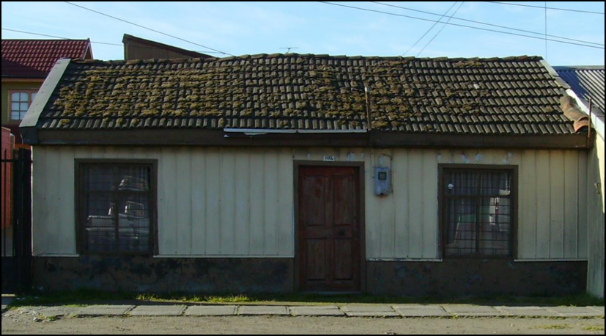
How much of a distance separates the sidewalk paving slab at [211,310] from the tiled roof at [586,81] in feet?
21.5

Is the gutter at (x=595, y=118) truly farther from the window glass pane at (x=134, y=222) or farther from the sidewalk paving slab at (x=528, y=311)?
the window glass pane at (x=134, y=222)

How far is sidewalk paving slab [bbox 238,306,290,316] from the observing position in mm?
9727

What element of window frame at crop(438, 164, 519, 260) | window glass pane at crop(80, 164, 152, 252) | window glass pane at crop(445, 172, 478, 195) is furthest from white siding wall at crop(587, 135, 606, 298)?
window glass pane at crop(80, 164, 152, 252)

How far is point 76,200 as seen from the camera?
11.1 metres

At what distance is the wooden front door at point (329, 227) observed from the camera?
11.4 meters

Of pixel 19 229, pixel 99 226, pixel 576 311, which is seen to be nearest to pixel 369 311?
pixel 576 311

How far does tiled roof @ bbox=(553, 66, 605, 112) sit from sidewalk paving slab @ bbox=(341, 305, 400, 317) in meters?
4.74

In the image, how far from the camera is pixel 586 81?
16.2 metres

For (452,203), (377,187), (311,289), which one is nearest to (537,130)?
(452,203)


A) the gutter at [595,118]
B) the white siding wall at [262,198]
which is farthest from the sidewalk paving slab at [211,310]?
the gutter at [595,118]

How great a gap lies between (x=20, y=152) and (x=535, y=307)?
8.09 meters

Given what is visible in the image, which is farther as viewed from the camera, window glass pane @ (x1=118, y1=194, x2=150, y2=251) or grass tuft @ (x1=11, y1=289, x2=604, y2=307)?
window glass pane @ (x1=118, y1=194, x2=150, y2=251)

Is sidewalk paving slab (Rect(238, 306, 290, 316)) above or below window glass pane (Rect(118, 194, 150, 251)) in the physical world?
below

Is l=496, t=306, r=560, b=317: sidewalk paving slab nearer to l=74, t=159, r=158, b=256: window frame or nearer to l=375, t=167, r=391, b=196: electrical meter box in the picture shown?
l=375, t=167, r=391, b=196: electrical meter box
